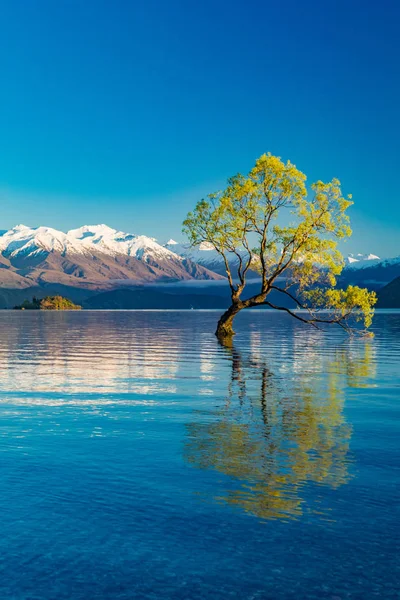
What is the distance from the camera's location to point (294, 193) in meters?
66.7

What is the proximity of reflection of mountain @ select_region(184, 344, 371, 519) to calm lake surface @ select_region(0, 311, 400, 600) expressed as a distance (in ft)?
0.18

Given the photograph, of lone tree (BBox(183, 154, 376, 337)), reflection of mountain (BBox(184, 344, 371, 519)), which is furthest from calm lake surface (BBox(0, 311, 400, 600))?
lone tree (BBox(183, 154, 376, 337))

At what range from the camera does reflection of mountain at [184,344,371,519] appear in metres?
12.9

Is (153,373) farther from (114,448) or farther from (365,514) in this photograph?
(365,514)

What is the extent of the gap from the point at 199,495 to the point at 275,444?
5.31 meters

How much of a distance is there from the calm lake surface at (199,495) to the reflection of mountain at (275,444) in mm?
56

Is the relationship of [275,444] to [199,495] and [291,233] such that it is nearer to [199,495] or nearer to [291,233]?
[199,495]

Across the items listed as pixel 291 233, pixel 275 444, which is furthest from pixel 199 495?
pixel 291 233

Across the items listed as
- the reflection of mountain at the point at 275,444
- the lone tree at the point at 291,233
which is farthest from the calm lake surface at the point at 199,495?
the lone tree at the point at 291,233

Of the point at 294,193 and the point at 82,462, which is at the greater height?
the point at 294,193

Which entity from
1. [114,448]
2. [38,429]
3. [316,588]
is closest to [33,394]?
[38,429]

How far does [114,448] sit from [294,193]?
176ft

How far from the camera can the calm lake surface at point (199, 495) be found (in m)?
9.22

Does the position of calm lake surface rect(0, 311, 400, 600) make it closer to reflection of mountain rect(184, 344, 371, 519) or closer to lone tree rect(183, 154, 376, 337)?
reflection of mountain rect(184, 344, 371, 519)
